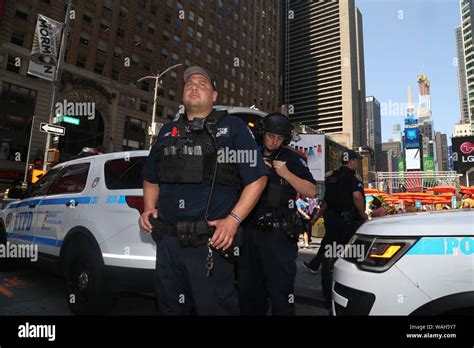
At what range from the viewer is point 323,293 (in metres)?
4.51

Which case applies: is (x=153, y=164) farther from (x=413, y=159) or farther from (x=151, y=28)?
(x=413, y=159)

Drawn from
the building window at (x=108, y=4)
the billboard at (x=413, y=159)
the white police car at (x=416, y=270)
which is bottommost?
the white police car at (x=416, y=270)

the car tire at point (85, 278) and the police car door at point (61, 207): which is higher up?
the police car door at point (61, 207)

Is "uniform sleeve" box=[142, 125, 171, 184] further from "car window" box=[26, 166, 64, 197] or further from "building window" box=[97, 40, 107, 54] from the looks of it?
"building window" box=[97, 40, 107, 54]

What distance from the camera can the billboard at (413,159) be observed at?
189 ft

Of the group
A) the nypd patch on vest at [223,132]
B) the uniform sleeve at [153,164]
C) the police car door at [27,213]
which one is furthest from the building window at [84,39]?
the nypd patch on vest at [223,132]

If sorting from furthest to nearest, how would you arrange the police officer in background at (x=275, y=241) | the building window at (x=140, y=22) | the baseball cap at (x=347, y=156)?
1. the building window at (x=140, y=22)
2. the baseball cap at (x=347, y=156)
3. the police officer in background at (x=275, y=241)

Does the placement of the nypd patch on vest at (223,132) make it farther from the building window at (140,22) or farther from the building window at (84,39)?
the building window at (140,22)

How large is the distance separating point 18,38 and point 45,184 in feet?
94.4

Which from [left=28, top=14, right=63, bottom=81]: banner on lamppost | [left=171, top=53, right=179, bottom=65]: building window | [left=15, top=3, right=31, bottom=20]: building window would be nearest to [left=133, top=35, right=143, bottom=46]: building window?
[left=171, top=53, right=179, bottom=65]: building window

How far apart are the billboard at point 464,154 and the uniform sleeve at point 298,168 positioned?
38228mm

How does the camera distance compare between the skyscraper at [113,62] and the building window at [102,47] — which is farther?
the building window at [102,47]

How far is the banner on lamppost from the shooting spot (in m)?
11.8

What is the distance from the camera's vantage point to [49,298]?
405cm
